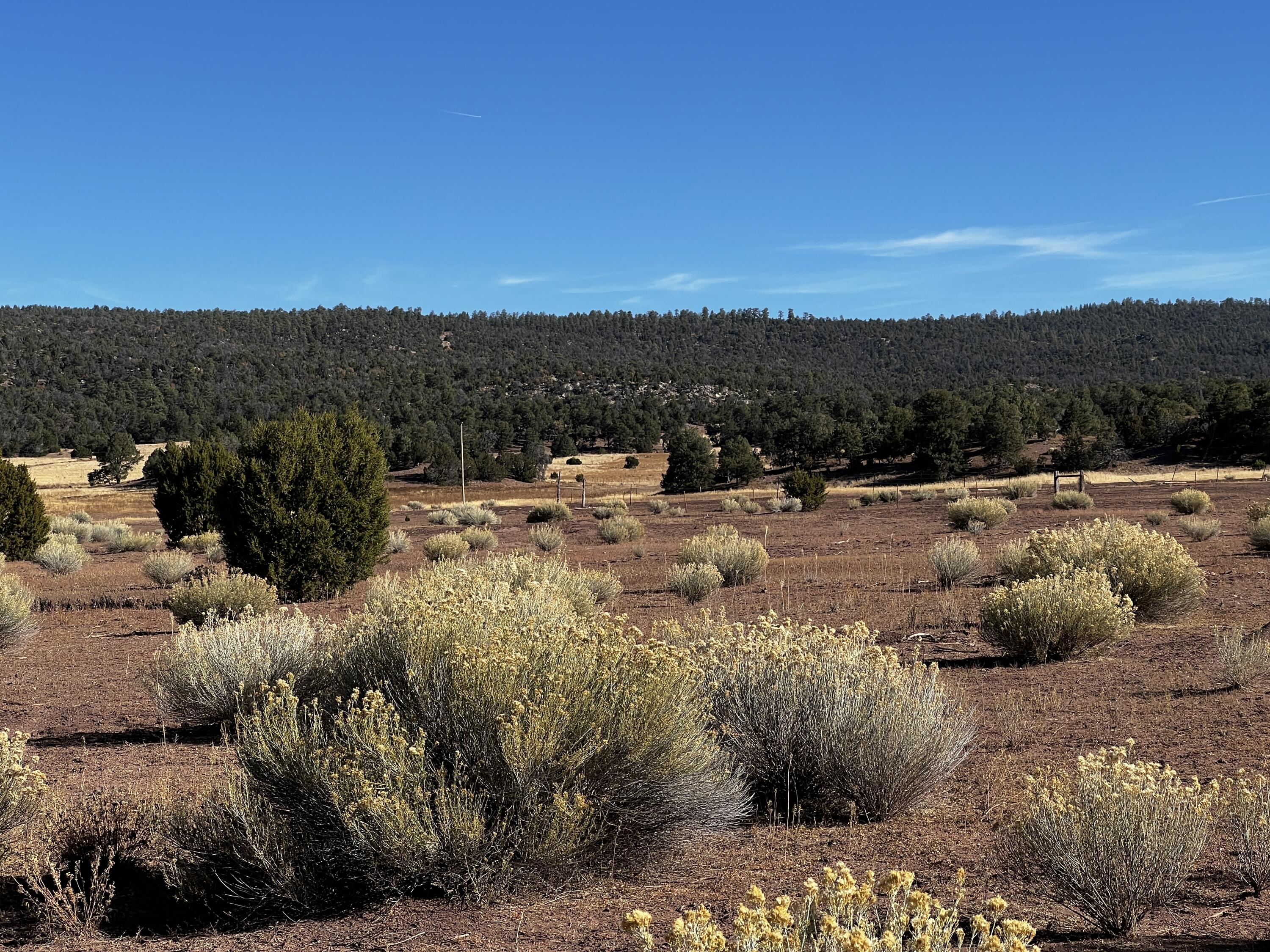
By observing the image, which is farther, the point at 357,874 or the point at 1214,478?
the point at 1214,478

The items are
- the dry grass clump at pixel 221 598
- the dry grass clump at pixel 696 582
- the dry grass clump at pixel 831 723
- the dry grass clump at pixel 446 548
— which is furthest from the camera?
the dry grass clump at pixel 446 548

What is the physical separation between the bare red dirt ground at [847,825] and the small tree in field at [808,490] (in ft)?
67.7

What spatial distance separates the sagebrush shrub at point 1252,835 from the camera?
13.7 ft

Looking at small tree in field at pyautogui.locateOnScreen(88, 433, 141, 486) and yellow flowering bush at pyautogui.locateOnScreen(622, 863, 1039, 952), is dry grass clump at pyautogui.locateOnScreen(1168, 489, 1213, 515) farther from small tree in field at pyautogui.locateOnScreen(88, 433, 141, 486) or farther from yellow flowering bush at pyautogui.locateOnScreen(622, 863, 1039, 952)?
small tree in field at pyautogui.locateOnScreen(88, 433, 141, 486)

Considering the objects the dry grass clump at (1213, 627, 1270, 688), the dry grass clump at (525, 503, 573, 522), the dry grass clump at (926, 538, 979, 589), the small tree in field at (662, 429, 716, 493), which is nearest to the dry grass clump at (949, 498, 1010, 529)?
the dry grass clump at (926, 538, 979, 589)

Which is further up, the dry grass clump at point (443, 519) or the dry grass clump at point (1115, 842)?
the dry grass clump at point (1115, 842)

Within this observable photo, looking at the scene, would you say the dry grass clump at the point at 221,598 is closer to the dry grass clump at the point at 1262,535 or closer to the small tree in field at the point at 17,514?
the small tree in field at the point at 17,514

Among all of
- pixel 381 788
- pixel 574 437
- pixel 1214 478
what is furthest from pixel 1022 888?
pixel 574 437

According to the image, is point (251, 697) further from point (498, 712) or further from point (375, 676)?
point (498, 712)

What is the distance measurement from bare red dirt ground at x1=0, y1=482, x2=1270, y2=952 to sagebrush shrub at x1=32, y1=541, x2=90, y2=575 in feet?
7.74

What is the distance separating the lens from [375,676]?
17.0 feet

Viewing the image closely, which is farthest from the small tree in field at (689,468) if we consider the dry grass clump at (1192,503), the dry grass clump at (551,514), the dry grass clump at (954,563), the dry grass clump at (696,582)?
the dry grass clump at (696,582)

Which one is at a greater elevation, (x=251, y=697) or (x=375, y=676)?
(x=375, y=676)

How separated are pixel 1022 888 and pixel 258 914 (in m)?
3.27
